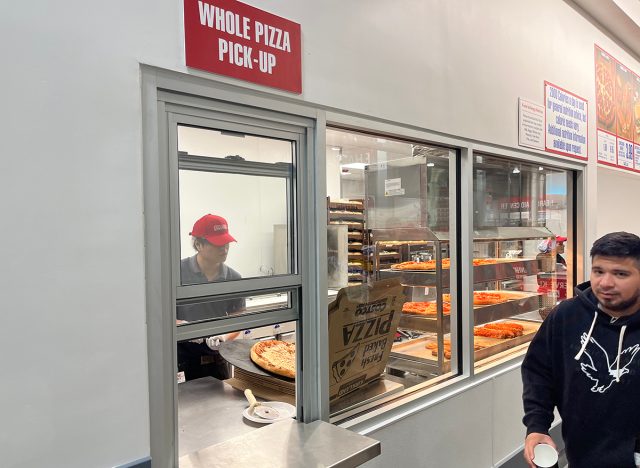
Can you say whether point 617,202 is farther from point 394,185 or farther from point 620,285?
point 620,285

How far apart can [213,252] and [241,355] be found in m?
0.69

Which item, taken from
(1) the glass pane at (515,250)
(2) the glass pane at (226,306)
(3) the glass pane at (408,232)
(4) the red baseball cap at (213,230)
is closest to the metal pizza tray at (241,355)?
(2) the glass pane at (226,306)

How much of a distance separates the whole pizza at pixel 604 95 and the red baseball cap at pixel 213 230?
12.2 ft

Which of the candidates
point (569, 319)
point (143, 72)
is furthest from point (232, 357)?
point (569, 319)

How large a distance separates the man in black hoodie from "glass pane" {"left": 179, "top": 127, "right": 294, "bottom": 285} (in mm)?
1087


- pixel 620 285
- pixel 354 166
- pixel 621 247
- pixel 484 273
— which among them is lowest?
pixel 484 273

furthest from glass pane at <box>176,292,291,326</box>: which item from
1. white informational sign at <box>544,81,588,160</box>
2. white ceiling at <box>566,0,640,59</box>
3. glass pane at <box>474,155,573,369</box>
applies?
white ceiling at <box>566,0,640,59</box>

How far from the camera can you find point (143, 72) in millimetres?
1315

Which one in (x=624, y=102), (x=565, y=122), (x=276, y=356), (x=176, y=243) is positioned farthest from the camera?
(x=624, y=102)

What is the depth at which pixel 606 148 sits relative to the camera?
13.6 ft

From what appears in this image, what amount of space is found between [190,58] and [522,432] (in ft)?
9.71

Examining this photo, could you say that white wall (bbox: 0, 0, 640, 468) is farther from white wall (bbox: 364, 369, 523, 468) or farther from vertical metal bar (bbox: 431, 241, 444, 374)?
vertical metal bar (bbox: 431, 241, 444, 374)

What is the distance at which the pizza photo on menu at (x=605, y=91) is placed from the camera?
3.98m

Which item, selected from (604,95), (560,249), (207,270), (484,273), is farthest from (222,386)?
(604,95)
